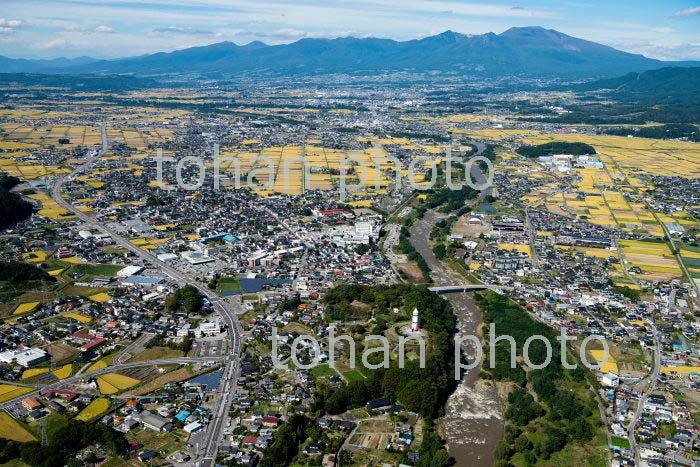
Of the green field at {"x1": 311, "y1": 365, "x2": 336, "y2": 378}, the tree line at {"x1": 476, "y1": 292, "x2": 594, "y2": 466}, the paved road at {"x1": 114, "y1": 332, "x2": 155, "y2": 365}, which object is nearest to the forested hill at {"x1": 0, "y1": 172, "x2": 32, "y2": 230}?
the paved road at {"x1": 114, "y1": 332, "x2": 155, "y2": 365}

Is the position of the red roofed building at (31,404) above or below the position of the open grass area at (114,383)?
below

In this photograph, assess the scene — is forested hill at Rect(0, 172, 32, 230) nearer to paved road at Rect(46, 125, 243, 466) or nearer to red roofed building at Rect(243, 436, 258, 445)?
paved road at Rect(46, 125, 243, 466)

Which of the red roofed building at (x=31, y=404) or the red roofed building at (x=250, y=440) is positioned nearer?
the red roofed building at (x=250, y=440)

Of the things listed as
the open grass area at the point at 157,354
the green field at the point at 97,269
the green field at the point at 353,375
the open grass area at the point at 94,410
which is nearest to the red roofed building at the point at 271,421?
the green field at the point at 353,375

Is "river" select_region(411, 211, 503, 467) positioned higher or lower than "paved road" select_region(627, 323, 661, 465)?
lower

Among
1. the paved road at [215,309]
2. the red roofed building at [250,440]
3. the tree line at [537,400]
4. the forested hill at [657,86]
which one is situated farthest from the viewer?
the forested hill at [657,86]

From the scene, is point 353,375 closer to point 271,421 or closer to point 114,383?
point 271,421

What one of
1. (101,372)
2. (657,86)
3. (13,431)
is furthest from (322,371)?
(657,86)

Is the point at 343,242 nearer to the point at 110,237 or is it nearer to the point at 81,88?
the point at 110,237

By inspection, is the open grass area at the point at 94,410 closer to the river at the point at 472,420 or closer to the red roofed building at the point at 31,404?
the red roofed building at the point at 31,404
